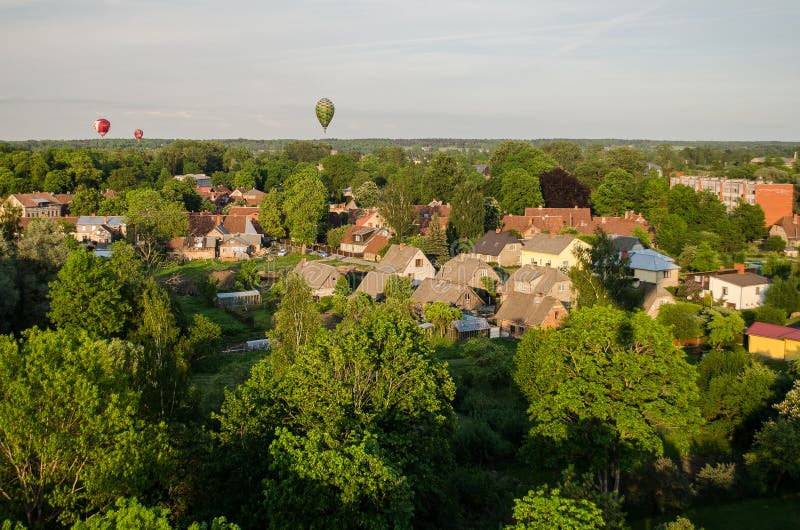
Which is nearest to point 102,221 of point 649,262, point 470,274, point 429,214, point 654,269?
point 429,214

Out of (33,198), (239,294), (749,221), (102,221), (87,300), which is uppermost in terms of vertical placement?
(33,198)

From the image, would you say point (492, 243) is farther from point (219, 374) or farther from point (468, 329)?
point (219, 374)

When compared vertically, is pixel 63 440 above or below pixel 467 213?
below

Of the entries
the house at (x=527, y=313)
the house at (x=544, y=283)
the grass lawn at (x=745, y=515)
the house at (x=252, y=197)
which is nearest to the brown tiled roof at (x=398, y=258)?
the house at (x=544, y=283)

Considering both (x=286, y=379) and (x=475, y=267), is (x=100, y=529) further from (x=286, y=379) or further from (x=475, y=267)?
(x=475, y=267)

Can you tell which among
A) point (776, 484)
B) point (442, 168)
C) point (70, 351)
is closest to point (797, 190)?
point (442, 168)

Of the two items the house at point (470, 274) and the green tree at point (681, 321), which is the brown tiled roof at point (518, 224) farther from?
the green tree at point (681, 321)
